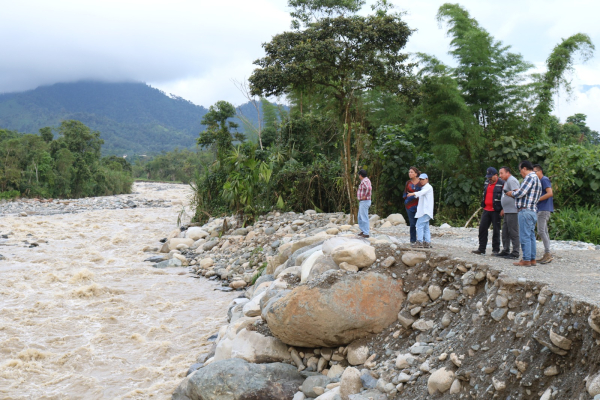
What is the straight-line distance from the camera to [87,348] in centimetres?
624

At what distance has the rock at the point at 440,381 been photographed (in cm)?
333

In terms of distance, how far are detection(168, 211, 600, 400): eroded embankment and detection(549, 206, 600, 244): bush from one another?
4.21 metres

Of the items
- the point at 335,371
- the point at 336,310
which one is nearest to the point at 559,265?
the point at 336,310

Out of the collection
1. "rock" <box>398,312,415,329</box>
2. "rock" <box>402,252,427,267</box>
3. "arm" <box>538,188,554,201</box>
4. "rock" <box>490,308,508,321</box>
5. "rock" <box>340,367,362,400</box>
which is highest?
"arm" <box>538,188,554,201</box>

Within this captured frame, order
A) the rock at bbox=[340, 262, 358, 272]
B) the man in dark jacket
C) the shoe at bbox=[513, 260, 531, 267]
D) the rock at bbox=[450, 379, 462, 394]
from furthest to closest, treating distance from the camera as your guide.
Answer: the man in dark jacket → the rock at bbox=[340, 262, 358, 272] → the shoe at bbox=[513, 260, 531, 267] → the rock at bbox=[450, 379, 462, 394]

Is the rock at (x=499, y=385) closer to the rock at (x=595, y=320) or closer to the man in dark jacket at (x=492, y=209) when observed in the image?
the rock at (x=595, y=320)

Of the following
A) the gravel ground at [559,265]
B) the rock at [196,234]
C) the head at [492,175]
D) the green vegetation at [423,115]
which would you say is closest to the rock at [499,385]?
the gravel ground at [559,265]

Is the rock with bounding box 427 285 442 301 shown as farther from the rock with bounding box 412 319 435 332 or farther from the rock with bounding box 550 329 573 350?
the rock with bounding box 550 329 573 350

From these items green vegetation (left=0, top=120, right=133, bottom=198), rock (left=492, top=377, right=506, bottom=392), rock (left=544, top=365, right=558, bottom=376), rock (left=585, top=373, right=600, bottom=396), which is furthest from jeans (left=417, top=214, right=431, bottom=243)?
green vegetation (left=0, top=120, right=133, bottom=198)

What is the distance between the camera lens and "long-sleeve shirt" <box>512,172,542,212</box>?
15.4ft

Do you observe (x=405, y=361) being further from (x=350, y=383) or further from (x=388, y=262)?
(x=388, y=262)

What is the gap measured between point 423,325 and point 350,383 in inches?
35.5

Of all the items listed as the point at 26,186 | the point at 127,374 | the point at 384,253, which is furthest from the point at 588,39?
the point at 26,186

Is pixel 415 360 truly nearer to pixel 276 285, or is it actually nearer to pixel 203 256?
pixel 276 285
